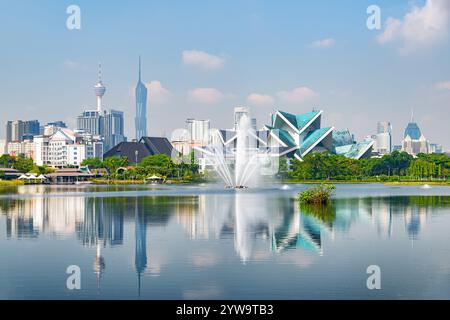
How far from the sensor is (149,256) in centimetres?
1591

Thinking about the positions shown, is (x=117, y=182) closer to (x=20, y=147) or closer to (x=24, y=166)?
(x=24, y=166)

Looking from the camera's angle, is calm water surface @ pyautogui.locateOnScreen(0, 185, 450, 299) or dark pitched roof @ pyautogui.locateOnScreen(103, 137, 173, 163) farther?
dark pitched roof @ pyautogui.locateOnScreen(103, 137, 173, 163)

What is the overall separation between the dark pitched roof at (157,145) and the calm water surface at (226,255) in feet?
377

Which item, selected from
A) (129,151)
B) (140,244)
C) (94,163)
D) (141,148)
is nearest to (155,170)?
(94,163)

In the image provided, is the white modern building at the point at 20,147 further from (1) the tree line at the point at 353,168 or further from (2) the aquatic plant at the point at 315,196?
(2) the aquatic plant at the point at 315,196

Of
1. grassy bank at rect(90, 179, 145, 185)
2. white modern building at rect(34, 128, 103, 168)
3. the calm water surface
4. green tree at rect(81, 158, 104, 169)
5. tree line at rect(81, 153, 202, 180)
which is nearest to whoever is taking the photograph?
the calm water surface

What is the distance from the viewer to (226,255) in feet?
52.7

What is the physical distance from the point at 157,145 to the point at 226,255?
128748 millimetres

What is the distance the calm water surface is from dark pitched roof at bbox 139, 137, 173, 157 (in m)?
115

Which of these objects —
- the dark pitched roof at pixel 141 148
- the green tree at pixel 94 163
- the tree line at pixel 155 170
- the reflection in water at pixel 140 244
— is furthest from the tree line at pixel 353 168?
the reflection in water at pixel 140 244

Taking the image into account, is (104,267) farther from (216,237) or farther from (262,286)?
(216,237)

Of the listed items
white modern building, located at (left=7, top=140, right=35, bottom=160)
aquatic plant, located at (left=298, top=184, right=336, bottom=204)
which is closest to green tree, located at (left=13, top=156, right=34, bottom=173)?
aquatic plant, located at (left=298, top=184, right=336, bottom=204)

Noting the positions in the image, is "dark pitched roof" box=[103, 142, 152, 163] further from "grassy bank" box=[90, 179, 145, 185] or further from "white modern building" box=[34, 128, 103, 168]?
"grassy bank" box=[90, 179, 145, 185]

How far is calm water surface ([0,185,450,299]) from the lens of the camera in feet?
39.9
